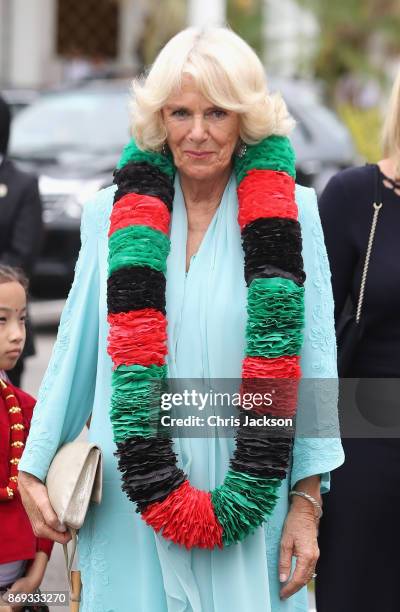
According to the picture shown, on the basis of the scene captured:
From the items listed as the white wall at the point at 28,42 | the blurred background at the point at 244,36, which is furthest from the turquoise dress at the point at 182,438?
the white wall at the point at 28,42

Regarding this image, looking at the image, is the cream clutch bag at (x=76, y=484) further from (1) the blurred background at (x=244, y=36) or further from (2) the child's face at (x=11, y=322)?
(1) the blurred background at (x=244, y=36)

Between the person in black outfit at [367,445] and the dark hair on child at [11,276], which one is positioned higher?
the dark hair on child at [11,276]

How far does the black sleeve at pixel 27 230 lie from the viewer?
21.2ft

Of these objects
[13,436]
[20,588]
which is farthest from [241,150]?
[20,588]

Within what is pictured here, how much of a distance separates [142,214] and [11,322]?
1.12 metres

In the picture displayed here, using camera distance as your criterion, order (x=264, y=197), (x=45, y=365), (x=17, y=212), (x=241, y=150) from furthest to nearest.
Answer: (x=45, y=365), (x=17, y=212), (x=241, y=150), (x=264, y=197)

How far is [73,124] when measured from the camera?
44.1ft

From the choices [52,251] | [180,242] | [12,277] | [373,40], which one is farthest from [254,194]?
[373,40]

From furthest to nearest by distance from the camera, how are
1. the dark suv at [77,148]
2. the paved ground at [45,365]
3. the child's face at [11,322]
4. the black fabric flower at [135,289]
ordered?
the dark suv at [77,148] < the paved ground at [45,365] < the child's face at [11,322] < the black fabric flower at [135,289]

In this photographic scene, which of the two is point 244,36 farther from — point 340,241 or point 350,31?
point 340,241

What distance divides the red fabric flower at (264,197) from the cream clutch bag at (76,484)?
0.68 metres

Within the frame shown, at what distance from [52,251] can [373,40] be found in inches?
759

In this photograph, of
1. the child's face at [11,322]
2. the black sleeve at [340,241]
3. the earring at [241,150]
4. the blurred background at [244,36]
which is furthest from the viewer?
the blurred background at [244,36]

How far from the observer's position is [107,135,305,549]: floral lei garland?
Result: 3.38m
